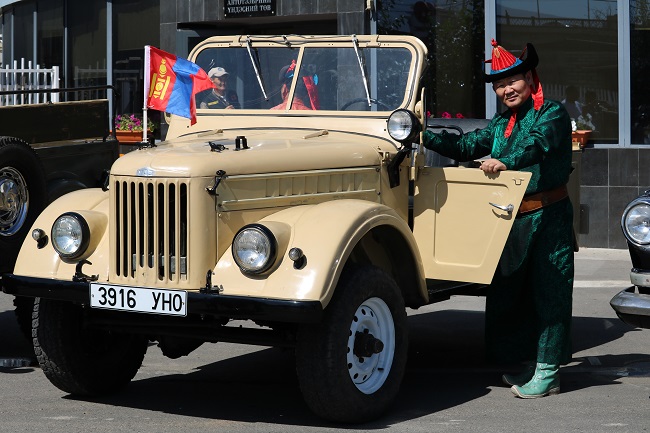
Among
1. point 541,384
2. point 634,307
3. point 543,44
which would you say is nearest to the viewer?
point 634,307

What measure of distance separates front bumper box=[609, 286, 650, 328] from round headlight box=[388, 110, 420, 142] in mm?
1461

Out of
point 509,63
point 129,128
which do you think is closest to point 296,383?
point 509,63

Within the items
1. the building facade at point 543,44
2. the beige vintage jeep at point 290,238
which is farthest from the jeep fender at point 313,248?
the building facade at point 543,44

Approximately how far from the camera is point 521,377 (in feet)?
22.0

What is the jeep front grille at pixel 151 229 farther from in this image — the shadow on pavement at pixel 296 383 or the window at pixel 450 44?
the window at pixel 450 44

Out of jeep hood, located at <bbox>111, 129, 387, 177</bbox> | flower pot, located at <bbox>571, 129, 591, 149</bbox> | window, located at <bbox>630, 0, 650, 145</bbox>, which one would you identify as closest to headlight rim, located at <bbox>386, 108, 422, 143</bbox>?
jeep hood, located at <bbox>111, 129, 387, 177</bbox>

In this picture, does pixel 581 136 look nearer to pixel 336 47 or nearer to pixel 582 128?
pixel 582 128

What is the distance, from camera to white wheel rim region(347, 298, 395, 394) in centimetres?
580

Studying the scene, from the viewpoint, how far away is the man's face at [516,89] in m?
6.75

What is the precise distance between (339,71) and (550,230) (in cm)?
163

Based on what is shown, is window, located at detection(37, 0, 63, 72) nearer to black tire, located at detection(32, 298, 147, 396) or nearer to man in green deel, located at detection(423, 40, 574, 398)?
black tire, located at detection(32, 298, 147, 396)

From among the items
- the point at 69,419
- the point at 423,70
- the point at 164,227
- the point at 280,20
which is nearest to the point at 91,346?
the point at 69,419

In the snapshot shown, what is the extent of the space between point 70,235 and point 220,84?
5.76 feet

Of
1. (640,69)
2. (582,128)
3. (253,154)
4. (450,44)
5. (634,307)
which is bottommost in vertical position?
(634,307)
